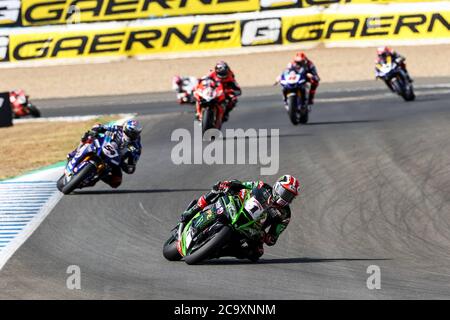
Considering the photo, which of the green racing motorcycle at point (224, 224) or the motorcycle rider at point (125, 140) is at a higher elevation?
the motorcycle rider at point (125, 140)

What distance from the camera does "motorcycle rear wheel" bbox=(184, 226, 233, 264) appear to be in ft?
38.7

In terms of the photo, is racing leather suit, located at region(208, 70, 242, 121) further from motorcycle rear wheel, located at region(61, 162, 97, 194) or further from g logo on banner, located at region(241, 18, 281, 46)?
g logo on banner, located at region(241, 18, 281, 46)

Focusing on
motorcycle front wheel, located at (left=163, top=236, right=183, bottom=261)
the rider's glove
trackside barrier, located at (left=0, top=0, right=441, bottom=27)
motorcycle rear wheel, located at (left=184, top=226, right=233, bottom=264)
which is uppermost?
trackside barrier, located at (left=0, top=0, right=441, bottom=27)

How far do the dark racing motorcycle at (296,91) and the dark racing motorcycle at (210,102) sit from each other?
80.5 inches

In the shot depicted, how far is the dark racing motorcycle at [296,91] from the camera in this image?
83.1 feet

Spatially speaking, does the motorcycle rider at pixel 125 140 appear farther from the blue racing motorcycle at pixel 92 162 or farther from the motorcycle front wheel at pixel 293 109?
the motorcycle front wheel at pixel 293 109

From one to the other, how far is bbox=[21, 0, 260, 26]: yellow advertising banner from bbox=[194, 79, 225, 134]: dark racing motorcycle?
1667cm

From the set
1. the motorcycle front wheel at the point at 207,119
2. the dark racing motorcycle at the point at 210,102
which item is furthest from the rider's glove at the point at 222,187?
the motorcycle front wheel at the point at 207,119

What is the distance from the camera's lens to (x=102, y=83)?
40500mm

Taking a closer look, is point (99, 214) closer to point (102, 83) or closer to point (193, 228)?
point (193, 228)

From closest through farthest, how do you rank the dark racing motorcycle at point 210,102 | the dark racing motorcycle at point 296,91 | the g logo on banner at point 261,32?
the dark racing motorcycle at point 210,102 → the dark racing motorcycle at point 296,91 → the g logo on banner at point 261,32

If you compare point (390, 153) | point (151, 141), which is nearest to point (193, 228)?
point (390, 153)

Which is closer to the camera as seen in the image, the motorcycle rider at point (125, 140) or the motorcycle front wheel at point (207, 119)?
the motorcycle rider at point (125, 140)

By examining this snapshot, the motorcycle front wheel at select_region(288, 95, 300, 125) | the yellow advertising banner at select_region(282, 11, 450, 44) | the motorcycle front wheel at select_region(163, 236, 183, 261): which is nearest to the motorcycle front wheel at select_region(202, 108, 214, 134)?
the motorcycle front wheel at select_region(288, 95, 300, 125)
